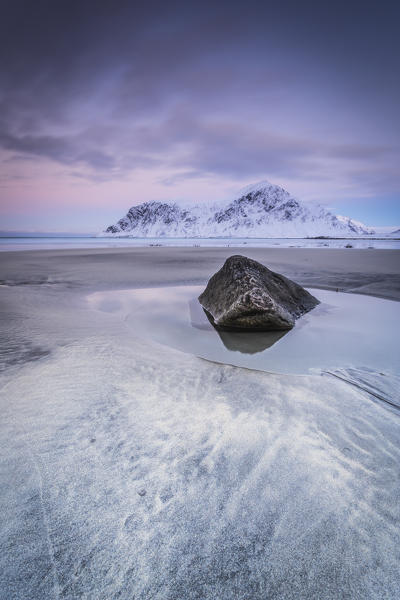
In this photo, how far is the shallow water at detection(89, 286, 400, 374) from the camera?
314cm

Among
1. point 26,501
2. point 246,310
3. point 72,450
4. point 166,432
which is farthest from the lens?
point 246,310

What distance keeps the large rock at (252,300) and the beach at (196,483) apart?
1502mm

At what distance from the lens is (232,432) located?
1900 mm

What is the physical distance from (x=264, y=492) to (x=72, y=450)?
115 cm

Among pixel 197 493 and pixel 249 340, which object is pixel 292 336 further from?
pixel 197 493

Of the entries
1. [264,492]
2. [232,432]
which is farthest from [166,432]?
[264,492]

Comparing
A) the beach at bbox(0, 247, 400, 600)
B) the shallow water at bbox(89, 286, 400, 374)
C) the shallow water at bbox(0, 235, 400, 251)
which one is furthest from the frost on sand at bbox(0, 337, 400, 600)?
the shallow water at bbox(0, 235, 400, 251)

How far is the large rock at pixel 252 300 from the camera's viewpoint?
4227 mm

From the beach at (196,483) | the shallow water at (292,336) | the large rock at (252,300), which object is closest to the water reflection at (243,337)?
the shallow water at (292,336)

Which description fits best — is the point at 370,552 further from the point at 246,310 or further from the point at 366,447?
the point at 246,310

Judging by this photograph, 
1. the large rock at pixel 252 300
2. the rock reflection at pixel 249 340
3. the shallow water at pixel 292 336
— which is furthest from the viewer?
the large rock at pixel 252 300

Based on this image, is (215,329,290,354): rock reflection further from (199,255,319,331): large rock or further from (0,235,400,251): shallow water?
(0,235,400,251): shallow water

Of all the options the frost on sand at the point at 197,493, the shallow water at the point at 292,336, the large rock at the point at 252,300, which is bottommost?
the frost on sand at the point at 197,493

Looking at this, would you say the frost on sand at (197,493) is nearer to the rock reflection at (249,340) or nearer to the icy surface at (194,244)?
the rock reflection at (249,340)
